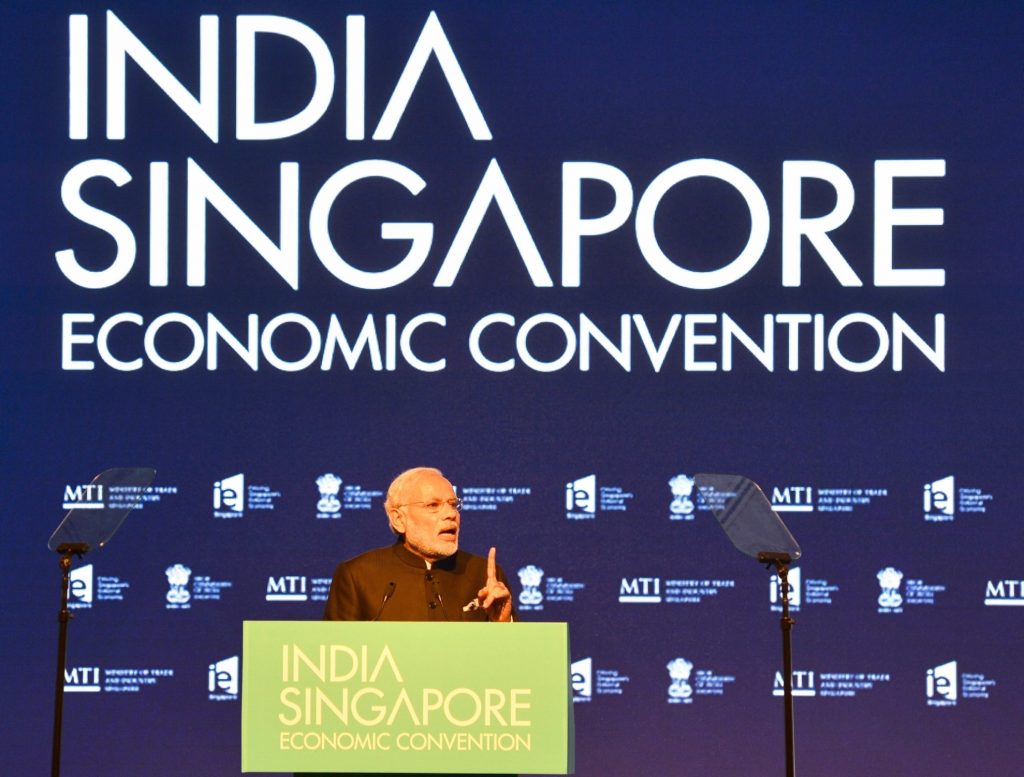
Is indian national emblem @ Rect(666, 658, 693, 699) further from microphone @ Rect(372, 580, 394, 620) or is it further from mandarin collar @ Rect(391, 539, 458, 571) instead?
microphone @ Rect(372, 580, 394, 620)

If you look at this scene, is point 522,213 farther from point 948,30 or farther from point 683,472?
point 948,30

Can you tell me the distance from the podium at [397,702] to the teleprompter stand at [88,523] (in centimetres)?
161

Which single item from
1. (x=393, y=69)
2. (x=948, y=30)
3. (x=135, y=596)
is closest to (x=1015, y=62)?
(x=948, y=30)

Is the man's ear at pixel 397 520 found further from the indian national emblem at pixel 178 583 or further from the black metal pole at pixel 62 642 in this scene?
the indian national emblem at pixel 178 583

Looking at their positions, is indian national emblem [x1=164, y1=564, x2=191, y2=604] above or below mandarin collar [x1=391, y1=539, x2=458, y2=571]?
below

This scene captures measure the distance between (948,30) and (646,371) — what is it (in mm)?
1736

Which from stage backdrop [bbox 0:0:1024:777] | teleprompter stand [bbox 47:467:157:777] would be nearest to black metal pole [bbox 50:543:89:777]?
teleprompter stand [bbox 47:467:157:777]

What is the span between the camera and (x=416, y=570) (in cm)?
421

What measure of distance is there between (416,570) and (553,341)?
140 centimetres

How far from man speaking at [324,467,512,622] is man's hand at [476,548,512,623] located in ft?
0.93

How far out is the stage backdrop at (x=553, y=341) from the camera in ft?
17.3

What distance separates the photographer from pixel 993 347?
5.28 meters

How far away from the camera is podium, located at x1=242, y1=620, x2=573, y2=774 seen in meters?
2.89

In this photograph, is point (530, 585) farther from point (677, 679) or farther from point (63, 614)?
point (63, 614)
